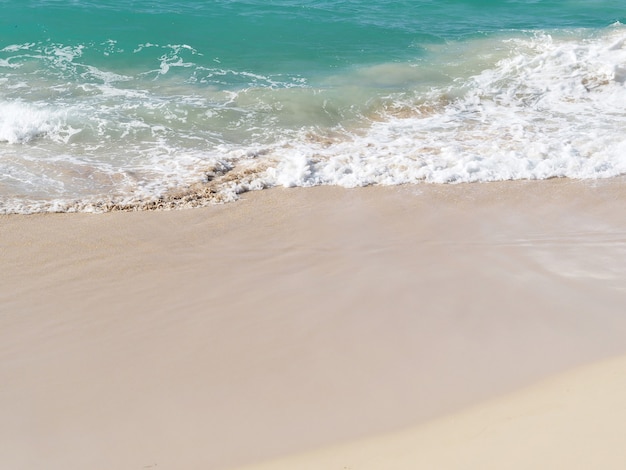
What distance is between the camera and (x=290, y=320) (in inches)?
182

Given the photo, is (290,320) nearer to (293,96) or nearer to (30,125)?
(30,125)

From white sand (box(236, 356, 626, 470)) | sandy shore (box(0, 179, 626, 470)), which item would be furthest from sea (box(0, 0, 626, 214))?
white sand (box(236, 356, 626, 470))

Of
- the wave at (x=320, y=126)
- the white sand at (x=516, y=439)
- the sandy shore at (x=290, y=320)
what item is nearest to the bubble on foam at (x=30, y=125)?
the wave at (x=320, y=126)

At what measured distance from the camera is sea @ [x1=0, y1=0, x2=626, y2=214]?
737cm

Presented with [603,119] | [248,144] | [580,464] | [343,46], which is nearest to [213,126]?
[248,144]

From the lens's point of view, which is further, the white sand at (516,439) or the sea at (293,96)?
the sea at (293,96)

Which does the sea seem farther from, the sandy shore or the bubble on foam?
the sandy shore

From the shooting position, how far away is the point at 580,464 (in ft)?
10.0

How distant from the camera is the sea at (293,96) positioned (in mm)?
7367

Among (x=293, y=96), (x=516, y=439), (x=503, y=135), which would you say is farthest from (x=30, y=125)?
(x=516, y=439)

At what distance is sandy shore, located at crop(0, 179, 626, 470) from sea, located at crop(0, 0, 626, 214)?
2.75ft

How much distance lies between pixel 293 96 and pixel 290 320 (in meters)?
6.29

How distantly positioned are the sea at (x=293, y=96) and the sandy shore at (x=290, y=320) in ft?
2.75

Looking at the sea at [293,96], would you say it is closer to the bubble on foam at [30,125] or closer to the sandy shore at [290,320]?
the bubble on foam at [30,125]
